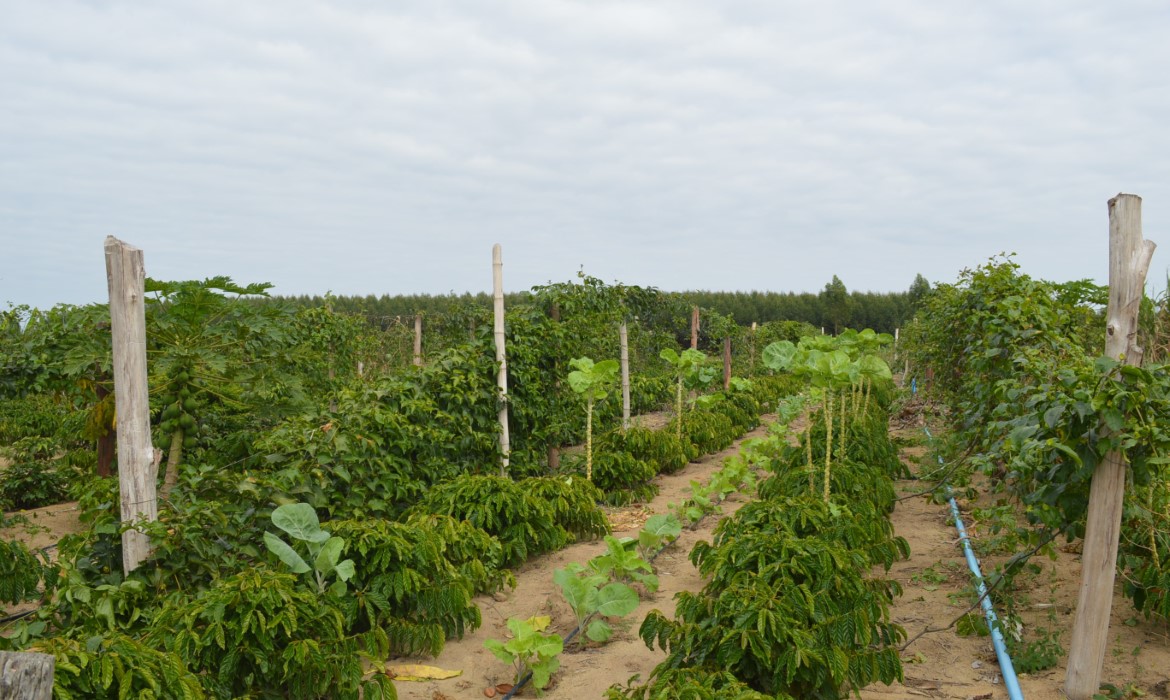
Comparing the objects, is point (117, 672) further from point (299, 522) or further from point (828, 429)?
point (828, 429)

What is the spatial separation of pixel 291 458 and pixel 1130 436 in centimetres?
479

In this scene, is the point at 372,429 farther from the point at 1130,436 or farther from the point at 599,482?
the point at 1130,436

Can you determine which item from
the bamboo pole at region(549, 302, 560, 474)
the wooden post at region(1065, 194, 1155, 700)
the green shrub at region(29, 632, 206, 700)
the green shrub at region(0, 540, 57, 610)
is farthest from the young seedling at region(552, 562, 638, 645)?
the bamboo pole at region(549, 302, 560, 474)

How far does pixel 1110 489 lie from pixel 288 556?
12.5 feet

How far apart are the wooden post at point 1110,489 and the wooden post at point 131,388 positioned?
4456 mm

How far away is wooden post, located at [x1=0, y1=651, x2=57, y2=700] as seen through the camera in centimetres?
208

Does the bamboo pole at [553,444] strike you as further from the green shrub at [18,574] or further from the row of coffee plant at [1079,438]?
the green shrub at [18,574]

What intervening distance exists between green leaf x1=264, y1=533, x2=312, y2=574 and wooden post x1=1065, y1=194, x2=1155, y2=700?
3632 mm

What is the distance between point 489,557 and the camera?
5332 mm

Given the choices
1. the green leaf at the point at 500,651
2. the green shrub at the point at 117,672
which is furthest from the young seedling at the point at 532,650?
the green shrub at the point at 117,672

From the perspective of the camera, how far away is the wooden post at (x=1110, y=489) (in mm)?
3404

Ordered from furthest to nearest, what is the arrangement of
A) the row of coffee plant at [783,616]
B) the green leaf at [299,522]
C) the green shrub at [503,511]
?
the green shrub at [503,511]
the green leaf at [299,522]
the row of coffee plant at [783,616]

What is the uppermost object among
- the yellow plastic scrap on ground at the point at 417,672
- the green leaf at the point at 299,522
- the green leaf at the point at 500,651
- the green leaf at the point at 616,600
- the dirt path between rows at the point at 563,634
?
→ the green leaf at the point at 299,522

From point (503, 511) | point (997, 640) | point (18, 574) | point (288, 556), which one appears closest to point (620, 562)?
point (503, 511)
